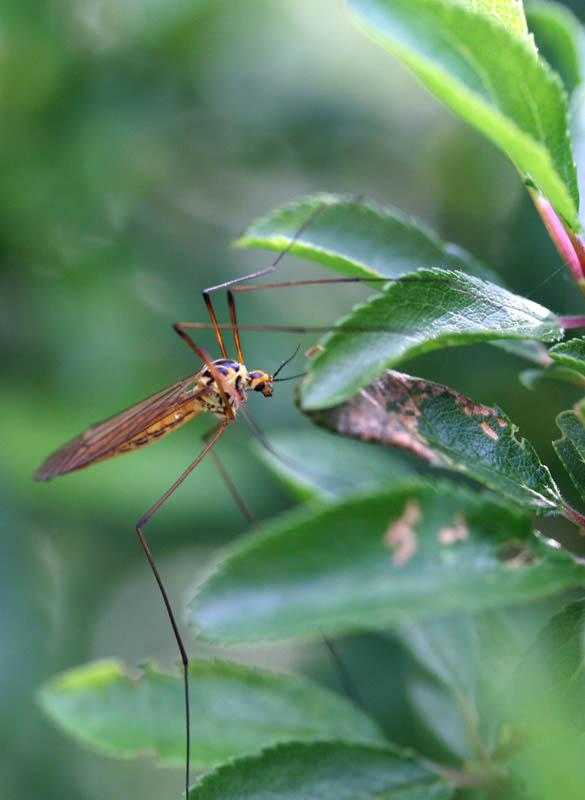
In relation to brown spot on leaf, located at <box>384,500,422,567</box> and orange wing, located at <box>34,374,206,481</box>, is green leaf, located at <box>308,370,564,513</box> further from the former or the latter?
orange wing, located at <box>34,374,206,481</box>

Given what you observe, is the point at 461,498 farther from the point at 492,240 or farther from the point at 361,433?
the point at 492,240

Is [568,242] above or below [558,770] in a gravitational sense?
above

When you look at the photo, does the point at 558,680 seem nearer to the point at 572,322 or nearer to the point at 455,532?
the point at 455,532

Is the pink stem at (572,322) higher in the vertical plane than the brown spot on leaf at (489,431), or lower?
higher

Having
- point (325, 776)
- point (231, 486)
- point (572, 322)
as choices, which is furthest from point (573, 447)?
point (231, 486)

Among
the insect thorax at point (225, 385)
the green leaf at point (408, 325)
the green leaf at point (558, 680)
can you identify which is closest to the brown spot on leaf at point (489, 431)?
the green leaf at point (408, 325)

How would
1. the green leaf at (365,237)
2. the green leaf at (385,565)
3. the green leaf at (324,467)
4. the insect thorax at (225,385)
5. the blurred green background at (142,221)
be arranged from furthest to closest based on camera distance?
1. the blurred green background at (142,221)
2. the insect thorax at (225,385)
3. the green leaf at (324,467)
4. the green leaf at (365,237)
5. the green leaf at (385,565)

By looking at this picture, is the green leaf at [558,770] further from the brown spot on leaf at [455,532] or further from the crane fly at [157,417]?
the crane fly at [157,417]
